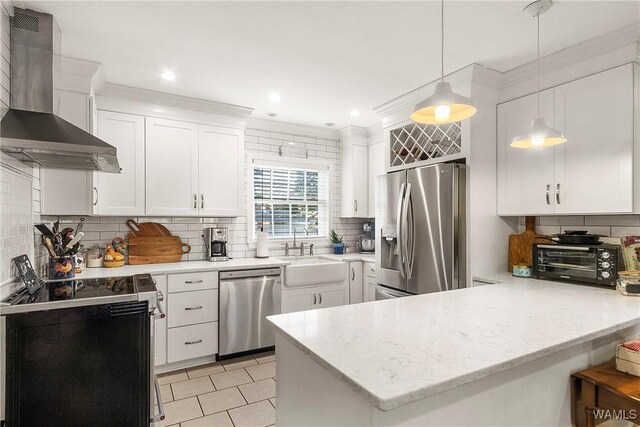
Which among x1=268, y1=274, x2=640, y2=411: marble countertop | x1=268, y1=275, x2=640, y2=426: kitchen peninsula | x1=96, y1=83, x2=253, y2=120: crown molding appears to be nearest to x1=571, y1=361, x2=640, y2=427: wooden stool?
x1=268, y1=275, x2=640, y2=426: kitchen peninsula

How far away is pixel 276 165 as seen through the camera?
14.3 feet

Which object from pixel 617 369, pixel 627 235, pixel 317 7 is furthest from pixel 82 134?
pixel 627 235

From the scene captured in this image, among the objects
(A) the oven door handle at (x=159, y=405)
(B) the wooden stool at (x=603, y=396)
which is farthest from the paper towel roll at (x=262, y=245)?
(B) the wooden stool at (x=603, y=396)

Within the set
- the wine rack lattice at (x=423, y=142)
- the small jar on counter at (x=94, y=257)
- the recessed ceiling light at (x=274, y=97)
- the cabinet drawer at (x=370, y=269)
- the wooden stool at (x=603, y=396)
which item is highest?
the recessed ceiling light at (x=274, y=97)

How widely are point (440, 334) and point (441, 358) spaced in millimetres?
244

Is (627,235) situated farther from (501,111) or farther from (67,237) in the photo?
(67,237)

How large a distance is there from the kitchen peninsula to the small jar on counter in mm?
2409

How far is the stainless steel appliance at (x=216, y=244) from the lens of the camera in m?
3.67

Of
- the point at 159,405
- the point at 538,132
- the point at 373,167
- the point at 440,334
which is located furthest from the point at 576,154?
the point at 159,405

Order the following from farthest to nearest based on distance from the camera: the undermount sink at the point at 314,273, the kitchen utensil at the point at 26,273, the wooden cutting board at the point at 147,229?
the undermount sink at the point at 314,273
the wooden cutting board at the point at 147,229
the kitchen utensil at the point at 26,273

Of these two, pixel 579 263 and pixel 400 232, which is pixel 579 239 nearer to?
pixel 579 263

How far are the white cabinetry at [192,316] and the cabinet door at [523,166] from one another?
2.64 meters

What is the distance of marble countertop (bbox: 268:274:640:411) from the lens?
101 cm

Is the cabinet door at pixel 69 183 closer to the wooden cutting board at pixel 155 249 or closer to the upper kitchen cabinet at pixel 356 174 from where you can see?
the wooden cutting board at pixel 155 249
